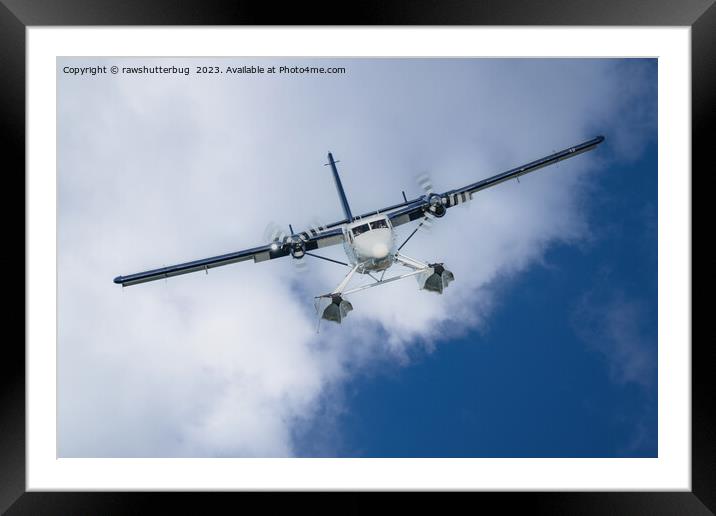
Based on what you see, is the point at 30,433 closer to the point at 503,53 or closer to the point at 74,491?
the point at 74,491

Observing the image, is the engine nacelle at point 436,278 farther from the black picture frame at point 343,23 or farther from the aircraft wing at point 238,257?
the black picture frame at point 343,23

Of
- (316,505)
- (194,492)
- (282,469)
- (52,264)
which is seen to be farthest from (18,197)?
(316,505)

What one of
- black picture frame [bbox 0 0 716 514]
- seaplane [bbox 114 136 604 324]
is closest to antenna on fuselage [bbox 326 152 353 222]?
seaplane [bbox 114 136 604 324]

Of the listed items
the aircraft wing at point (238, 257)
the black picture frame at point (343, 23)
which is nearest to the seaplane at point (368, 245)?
the aircraft wing at point (238, 257)

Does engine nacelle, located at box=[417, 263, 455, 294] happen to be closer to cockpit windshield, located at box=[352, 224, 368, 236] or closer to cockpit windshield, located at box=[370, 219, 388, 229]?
cockpit windshield, located at box=[370, 219, 388, 229]

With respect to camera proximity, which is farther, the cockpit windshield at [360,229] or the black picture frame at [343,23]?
the cockpit windshield at [360,229]

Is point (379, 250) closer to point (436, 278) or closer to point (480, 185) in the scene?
point (436, 278)
